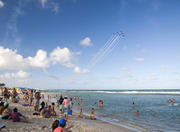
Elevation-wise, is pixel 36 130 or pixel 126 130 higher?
pixel 36 130

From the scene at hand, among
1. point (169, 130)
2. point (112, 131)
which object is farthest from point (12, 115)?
point (169, 130)

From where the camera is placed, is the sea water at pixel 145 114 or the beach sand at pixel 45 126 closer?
the beach sand at pixel 45 126

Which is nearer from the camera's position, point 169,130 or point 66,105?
point 169,130

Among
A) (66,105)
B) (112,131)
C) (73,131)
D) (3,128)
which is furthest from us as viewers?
(66,105)

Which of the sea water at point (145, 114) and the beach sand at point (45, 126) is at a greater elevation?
the beach sand at point (45, 126)

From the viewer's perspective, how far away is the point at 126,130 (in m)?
10.6

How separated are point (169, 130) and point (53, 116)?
9.57m

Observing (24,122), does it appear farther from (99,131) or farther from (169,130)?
(169,130)

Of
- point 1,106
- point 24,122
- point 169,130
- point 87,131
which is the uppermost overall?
point 1,106

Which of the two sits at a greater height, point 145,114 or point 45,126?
point 45,126

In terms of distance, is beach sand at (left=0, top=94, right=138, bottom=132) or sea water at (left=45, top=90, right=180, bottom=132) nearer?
beach sand at (left=0, top=94, right=138, bottom=132)

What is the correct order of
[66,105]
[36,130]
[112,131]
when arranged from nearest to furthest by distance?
[36,130], [112,131], [66,105]

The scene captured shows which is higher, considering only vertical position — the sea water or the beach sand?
the beach sand

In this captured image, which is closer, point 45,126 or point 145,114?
point 45,126
